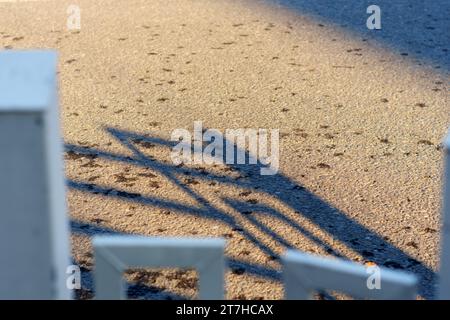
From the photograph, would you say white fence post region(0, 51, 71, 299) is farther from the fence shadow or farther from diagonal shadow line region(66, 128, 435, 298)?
the fence shadow

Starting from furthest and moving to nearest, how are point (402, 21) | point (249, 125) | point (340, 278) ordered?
point (402, 21) → point (249, 125) → point (340, 278)

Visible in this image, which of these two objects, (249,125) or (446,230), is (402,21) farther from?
(446,230)

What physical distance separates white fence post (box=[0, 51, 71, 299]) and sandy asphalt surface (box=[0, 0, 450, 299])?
1.19m

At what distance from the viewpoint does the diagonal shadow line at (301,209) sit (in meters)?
3.11

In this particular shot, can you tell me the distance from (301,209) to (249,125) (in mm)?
916

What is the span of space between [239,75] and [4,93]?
3.44m

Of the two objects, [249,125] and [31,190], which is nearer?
[31,190]

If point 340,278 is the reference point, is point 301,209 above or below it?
below

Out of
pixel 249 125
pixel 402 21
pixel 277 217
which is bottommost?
pixel 277 217

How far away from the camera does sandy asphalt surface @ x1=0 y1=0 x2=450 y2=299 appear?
10.7 feet

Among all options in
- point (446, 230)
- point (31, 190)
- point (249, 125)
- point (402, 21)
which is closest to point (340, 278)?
point (446, 230)

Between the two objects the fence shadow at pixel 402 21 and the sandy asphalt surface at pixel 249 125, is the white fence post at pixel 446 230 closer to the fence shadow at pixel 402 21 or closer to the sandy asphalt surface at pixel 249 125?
the sandy asphalt surface at pixel 249 125

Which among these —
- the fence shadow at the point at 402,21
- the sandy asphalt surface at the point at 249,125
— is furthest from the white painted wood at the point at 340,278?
the fence shadow at the point at 402,21

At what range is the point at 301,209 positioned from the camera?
3471 millimetres
